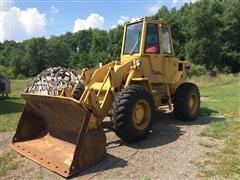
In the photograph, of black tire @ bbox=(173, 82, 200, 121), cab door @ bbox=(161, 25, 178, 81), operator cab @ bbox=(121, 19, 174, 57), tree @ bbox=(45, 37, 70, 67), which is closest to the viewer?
operator cab @ bbox=(121, 19, 174, 57)

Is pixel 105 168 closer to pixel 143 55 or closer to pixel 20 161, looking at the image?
pixel 20 161

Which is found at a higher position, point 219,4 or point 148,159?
point 219,4

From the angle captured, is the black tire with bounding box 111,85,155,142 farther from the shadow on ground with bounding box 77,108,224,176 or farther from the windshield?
the windshield

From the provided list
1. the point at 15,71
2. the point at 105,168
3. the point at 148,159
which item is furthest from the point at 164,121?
the point at 15,71

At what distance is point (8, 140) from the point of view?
294 inches

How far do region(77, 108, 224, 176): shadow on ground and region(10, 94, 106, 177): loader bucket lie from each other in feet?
0.63

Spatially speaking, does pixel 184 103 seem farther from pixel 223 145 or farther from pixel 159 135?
pixel 223 145

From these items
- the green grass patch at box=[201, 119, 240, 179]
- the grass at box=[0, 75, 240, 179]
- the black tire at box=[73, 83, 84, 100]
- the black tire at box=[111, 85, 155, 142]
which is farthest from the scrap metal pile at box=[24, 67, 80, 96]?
the green grass patch at box=[201, 119, 240, 179]

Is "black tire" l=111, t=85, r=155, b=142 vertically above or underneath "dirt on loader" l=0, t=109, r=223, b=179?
above

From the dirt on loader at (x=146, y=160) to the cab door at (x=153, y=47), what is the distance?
5.09 feet

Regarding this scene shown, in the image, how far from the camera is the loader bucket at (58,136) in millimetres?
5367

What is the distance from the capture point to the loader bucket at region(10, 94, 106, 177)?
5.37 metres

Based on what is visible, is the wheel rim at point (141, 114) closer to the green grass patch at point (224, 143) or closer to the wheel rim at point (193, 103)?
the green grass patch at point (224, 143)

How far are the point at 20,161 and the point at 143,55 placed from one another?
366 centimetres
